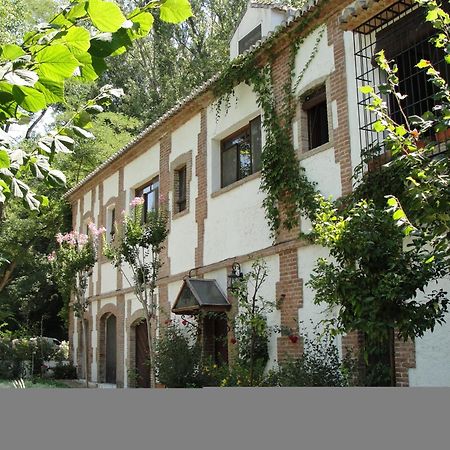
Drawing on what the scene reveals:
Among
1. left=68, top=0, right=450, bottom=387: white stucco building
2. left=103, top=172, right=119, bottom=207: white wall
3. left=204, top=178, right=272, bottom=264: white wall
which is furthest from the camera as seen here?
left=103, top=172, right=119, bottom=207: white wall

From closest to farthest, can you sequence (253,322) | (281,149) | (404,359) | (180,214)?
(404,359)
(253,322)
(281,149)
(180,214)

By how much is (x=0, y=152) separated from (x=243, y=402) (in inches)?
63.6

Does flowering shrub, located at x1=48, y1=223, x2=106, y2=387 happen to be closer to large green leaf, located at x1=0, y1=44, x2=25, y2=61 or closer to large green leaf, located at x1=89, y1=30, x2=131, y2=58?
large green leaf, located at x1=89, y1=30, x2=131, y2=58

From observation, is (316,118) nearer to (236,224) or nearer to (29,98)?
(236,224)

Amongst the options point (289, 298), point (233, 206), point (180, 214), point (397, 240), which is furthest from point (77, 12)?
point (180, 214)

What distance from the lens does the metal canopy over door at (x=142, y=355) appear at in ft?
51.0

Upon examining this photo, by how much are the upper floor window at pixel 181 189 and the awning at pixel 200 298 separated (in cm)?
286

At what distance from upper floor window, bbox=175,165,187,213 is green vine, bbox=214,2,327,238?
145 inches

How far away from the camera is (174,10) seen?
7.95 feet

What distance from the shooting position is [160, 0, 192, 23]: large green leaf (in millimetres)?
2410

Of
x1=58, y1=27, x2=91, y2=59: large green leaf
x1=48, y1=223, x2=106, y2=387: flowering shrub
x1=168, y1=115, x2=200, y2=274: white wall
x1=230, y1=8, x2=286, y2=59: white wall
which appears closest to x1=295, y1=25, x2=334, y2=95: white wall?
x1=230, y1=8, x2=286, y2=59: white wall

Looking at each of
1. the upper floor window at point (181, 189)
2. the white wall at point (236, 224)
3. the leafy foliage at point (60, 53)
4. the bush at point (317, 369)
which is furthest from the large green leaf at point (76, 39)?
the upper floor window at point (181, 189)

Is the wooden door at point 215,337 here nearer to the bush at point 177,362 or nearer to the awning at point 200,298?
the awning at point 200,298

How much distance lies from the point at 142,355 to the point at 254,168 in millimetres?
6652
